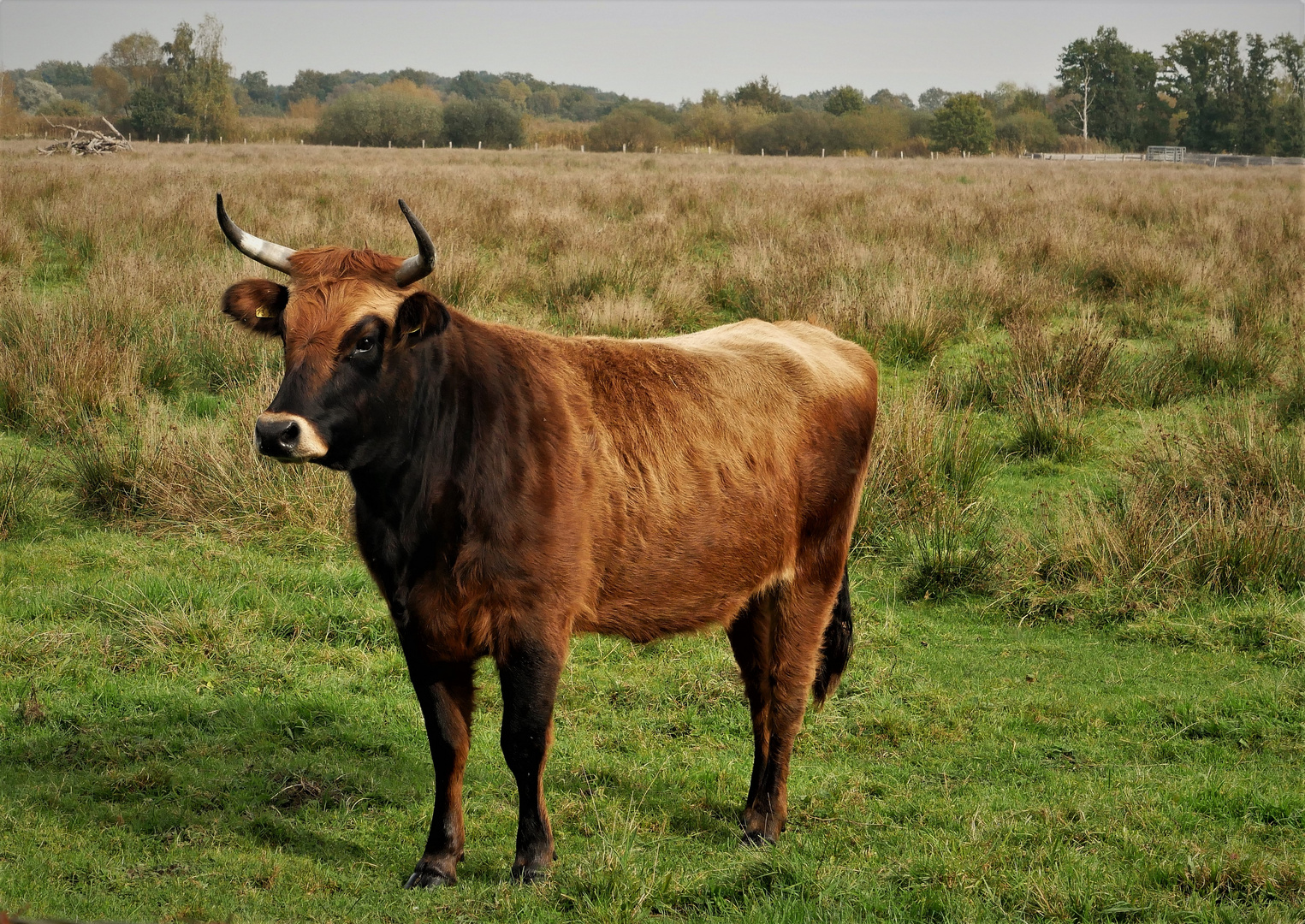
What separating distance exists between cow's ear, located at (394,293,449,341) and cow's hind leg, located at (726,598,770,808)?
1.75 m

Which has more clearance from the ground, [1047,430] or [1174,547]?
[1047,430]

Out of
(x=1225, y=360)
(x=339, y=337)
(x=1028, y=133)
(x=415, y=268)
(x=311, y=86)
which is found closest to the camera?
(x=339, y=337)

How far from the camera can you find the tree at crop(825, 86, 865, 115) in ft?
234

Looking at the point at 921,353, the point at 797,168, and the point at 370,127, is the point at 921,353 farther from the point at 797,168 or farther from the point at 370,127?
the point at 370,127

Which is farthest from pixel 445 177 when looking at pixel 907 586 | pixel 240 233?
pixel 240 233

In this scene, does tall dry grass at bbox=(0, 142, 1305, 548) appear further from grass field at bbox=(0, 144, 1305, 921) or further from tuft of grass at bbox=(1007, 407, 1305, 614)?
tuft of grass at bbox=(1007, 407, 1305, 614)

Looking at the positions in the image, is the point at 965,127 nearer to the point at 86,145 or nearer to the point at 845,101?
the point at 845,101

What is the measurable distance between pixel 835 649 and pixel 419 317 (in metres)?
2.32

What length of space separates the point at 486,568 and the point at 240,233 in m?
1.34

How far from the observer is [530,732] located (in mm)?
3596

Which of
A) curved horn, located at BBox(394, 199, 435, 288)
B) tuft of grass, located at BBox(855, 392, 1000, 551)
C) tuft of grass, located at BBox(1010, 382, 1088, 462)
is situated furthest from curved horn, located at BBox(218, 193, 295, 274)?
tuft of grass, located at BBox(1010, 382, 1088, 462)

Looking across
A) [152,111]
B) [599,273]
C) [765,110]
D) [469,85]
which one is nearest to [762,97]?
[765,110]

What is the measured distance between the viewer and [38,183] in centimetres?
1658

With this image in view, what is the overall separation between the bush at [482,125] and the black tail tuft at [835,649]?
56893mm
